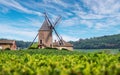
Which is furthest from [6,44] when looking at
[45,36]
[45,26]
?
[45,36]

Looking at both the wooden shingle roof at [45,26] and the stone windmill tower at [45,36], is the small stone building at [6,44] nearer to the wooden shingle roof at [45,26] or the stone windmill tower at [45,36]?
the stone windmill tower at [45,36]

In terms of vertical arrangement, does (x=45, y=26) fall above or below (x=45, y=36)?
above

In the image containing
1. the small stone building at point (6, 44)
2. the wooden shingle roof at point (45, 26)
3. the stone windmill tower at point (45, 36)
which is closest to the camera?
the stone windmill tower at point (45, 36)

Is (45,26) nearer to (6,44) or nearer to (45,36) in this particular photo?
(45,36)

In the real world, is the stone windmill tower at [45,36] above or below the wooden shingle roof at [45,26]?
below

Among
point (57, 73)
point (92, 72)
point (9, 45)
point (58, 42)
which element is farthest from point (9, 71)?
point (9, 45)

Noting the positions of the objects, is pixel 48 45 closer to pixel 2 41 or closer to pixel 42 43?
pixel 42 43

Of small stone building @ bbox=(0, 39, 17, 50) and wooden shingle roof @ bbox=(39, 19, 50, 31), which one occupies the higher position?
wooden shingle roof @ bbox=(39, 19, 50, 31)

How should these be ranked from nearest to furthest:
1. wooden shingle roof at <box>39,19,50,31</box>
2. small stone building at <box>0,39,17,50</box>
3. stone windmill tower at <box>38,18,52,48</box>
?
stone windmill tower at <box>38,18,52,48</box>
wooden shingle roof at <box>39,19,50,31</box>
small stone building at <box>0,39,17,50</box>

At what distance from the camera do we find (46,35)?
289 ft

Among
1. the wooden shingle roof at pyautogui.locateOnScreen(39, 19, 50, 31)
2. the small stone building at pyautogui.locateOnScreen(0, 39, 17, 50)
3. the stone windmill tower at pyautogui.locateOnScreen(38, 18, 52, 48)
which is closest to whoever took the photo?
the stone windmill tower at pyautogui.locateOnScreen(38, 18, 52, 48)

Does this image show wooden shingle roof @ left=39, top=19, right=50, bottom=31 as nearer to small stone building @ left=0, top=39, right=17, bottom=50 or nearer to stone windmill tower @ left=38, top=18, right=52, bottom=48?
stone windmill tower @ left=38, top=18, right=52, bottom=48

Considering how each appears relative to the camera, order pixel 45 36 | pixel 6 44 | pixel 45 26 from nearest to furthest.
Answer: pixel 45 36
pixel 45 26
pixel 6 44

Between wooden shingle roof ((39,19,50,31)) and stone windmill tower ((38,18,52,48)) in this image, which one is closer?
stone windmill tower ((38,18,52,48))
